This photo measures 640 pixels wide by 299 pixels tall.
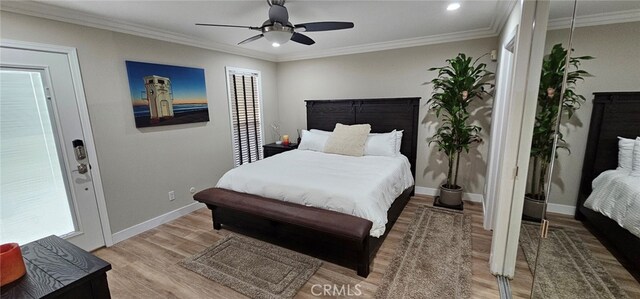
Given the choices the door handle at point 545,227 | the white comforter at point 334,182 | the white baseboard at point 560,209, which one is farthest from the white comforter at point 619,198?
the white comforter at point 334,182

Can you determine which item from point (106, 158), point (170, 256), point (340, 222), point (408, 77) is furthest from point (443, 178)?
point (106, 158)

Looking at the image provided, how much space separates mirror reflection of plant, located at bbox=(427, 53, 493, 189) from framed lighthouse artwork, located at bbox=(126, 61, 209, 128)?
319cm

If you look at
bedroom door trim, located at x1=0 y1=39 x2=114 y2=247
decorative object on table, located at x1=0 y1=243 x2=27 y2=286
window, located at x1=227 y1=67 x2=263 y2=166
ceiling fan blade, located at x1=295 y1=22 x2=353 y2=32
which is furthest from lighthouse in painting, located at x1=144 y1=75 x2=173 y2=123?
decorative object on table, located at x1=0 y1=243 x2=27 y2=286

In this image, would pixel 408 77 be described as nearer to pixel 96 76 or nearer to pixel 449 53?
pixel 449 53

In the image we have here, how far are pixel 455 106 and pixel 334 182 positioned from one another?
1908mm

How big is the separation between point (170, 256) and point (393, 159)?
2.76 m

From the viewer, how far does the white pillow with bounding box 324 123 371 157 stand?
3.69 m

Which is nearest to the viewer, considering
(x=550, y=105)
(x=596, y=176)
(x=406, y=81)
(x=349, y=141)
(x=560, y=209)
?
(x=596, y=176)

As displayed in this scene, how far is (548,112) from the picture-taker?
5.46ft

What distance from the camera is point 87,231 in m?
2.60

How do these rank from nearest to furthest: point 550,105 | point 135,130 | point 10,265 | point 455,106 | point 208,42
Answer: point 10,265
point 550,105
point 135,130
point 455,106
point 208,42

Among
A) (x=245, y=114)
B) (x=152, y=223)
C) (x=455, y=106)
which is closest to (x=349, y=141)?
(x=455, y=106)

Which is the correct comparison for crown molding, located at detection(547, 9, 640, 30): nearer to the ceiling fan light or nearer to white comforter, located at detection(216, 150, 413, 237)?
white comforter, located at detection(216, 150, 413, 237)

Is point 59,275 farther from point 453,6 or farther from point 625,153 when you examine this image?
point 453,6
